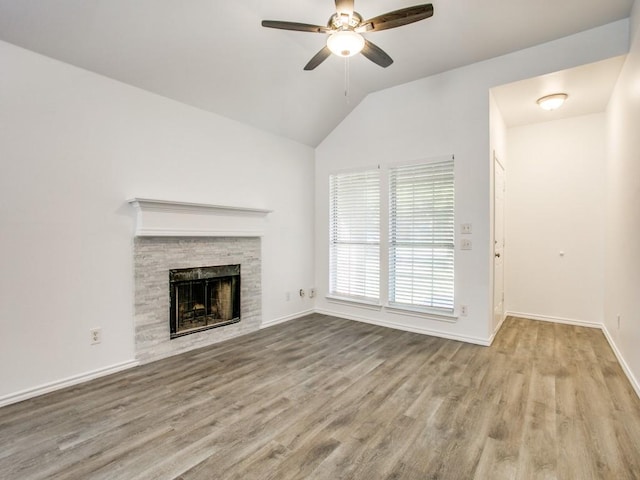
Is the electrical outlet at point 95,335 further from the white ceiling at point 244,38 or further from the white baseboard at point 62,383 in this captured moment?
the white ceiling at point 244,38

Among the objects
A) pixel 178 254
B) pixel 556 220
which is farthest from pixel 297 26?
pixel 556 220

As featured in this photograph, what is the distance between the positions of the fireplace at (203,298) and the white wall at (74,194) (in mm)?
448

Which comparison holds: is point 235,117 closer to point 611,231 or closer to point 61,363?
point 61,363

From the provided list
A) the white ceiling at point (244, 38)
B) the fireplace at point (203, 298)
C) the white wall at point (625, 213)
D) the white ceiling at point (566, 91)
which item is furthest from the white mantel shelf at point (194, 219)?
the white wall at point (625, 213)

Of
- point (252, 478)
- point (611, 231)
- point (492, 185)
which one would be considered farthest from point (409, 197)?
point (252, 478)

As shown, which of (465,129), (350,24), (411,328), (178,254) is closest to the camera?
Answer: (350,24)

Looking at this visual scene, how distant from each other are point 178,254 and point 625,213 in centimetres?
437

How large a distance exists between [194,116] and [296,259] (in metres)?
2.34

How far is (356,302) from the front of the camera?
4688 mm

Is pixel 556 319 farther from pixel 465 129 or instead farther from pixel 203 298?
pixel 203 298

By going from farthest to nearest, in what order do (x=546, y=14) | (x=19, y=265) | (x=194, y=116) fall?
(x=194, y=116)
(x=546, y=14)
(x=19, y=265)

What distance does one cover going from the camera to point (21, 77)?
8.15 ft

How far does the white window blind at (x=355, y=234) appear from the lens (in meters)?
4.56

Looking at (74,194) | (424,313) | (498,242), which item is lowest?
(424,313)
